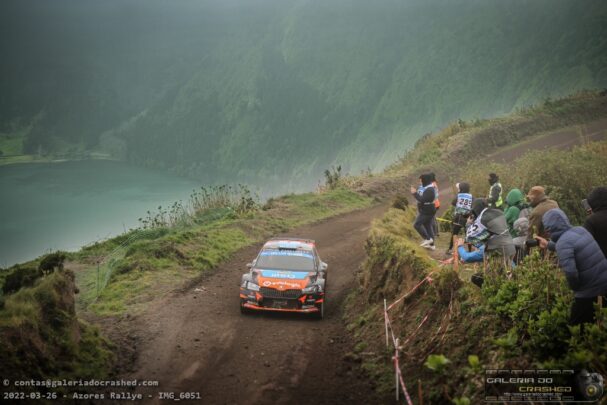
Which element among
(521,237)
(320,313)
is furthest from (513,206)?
(320,313)

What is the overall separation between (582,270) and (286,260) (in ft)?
28.9

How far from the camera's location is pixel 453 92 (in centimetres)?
9819

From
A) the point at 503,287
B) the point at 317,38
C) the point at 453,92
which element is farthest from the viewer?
the point at 317,38

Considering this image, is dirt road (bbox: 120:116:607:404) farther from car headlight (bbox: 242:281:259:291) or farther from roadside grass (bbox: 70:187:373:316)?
roadside grass (bbox: 70:187:373:316)

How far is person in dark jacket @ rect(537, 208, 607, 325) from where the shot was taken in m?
6.22

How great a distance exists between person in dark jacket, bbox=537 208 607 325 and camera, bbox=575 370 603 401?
0.82m

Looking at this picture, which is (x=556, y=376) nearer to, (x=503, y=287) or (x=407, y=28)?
(x=503, y=287)

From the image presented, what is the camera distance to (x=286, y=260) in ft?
46.5

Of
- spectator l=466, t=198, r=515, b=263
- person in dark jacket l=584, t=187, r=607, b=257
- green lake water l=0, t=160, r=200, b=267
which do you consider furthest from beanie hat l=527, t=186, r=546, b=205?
green lake water l=0, t=160, r=200, b=267

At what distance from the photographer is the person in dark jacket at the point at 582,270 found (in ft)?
20.4

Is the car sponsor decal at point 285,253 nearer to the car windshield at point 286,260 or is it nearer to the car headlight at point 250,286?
the car windshield at point 286,260

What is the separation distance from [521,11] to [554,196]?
99.1 meters

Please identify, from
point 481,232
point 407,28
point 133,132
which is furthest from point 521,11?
point 133,132

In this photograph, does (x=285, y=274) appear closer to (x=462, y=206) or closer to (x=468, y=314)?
(x=462, y=206)
